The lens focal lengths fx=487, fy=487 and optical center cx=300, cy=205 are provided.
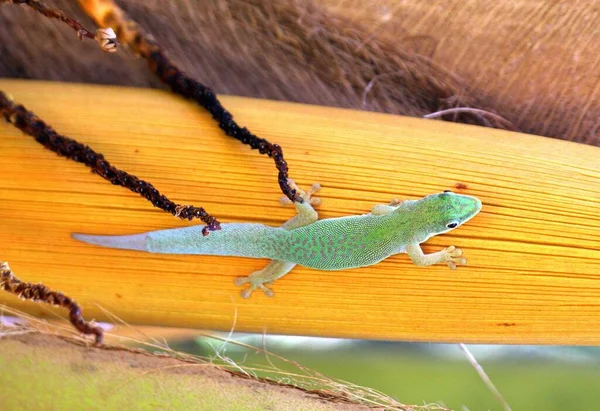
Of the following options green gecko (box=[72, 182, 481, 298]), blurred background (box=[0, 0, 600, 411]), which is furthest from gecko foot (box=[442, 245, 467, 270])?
blurred background (box=[0, 0, 600, 411])

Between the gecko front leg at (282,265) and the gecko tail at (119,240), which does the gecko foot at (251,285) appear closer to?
the gecko front leg at (282,265)

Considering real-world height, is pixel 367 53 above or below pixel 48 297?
above

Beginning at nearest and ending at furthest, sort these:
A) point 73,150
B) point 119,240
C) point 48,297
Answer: point 48,297, point 73,150, point 119,240

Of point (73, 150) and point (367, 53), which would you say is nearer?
point (73, 150)

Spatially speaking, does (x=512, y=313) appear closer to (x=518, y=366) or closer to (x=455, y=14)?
(x=518, y=366)

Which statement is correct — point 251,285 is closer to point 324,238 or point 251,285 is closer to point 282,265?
point 282,265

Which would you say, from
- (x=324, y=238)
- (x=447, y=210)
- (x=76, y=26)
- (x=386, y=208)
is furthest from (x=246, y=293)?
(x=76, y=26)

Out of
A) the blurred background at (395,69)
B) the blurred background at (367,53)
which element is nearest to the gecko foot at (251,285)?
the blurred background at (395,69)

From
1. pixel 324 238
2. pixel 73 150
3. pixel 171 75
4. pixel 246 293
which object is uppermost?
pixel 171 75

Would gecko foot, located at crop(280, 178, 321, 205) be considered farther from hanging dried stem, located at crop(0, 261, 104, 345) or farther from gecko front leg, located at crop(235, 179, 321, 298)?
hanging dried stem, located at crop(0, 261, 104, 345)
